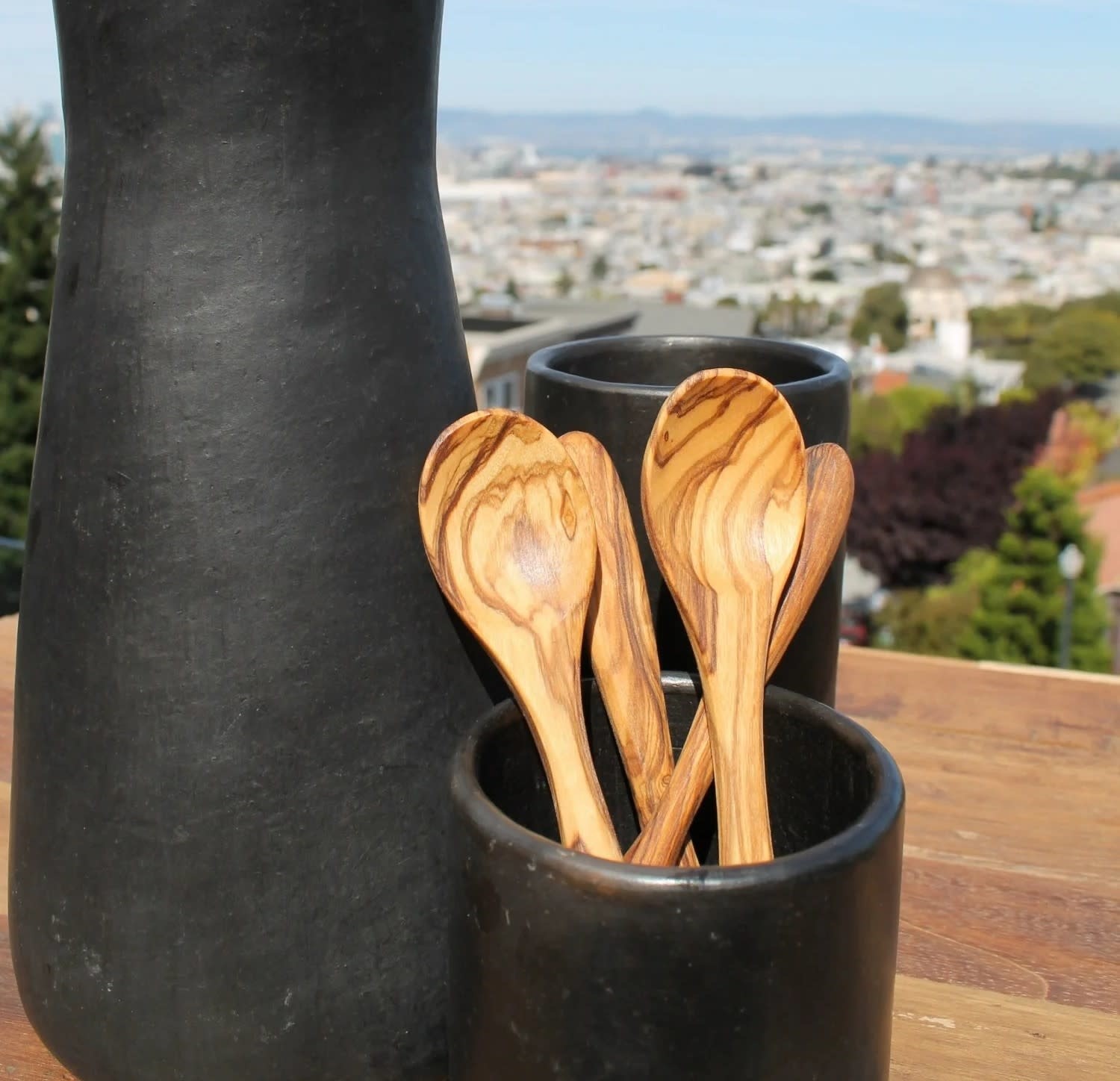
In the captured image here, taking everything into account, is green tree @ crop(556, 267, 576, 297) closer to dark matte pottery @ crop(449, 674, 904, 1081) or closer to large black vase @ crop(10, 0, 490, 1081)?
large black vase @ crop(10, 0, 490, 1081)

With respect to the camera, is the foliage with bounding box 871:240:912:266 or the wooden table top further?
the foliage with bounding box 871:240:912:266

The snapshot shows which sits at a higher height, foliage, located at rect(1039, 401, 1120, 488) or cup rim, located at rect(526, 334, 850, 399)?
cup rim, located at rect(526, 334, 850, 399)

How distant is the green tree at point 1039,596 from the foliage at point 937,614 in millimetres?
759

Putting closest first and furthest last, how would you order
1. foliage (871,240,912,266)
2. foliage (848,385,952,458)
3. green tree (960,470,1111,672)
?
green tree (960,470,1111,672) < foliage (848,385,952,458) < foliage (871,240,912,266)

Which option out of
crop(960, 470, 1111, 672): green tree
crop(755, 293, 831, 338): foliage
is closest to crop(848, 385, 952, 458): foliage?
crop(960, 470, 1111, 672): green tree

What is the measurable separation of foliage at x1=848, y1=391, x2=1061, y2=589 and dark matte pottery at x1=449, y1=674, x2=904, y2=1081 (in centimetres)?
1185

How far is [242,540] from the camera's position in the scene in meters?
0.44

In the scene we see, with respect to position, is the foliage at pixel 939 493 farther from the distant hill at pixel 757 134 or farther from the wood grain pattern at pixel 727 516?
the distant hill at pixel 757 134

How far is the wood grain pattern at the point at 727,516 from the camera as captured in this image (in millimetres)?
424

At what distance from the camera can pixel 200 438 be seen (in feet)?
1.45

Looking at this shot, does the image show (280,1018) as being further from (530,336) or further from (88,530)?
(530,336)

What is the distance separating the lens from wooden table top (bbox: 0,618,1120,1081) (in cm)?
55

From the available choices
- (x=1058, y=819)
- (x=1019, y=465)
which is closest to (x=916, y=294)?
(x=1019, y=465)


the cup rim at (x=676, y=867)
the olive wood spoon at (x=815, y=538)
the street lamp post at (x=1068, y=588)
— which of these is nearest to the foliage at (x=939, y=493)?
the street lamp post at (x=1068, y=588)
